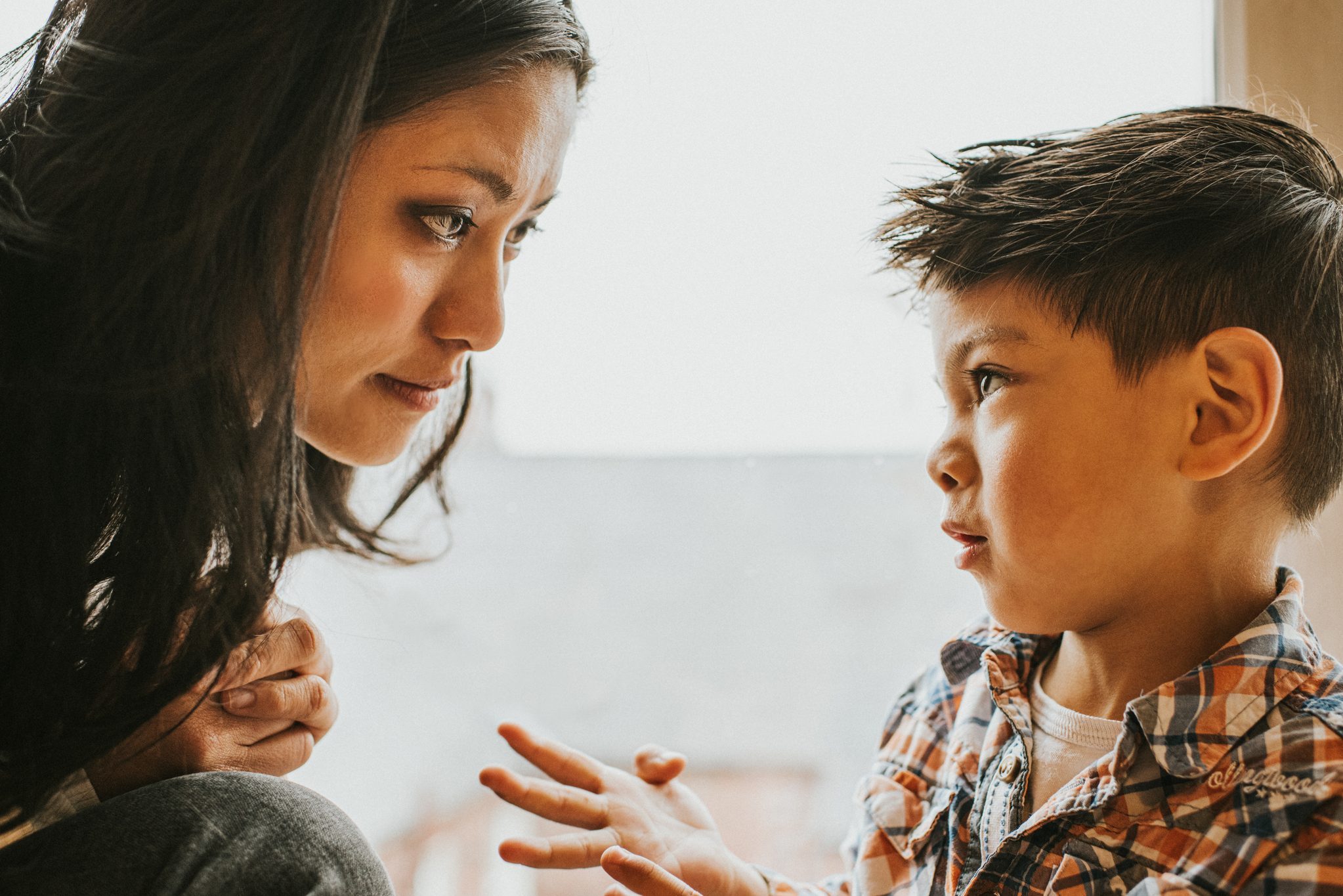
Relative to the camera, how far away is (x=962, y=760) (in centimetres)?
90

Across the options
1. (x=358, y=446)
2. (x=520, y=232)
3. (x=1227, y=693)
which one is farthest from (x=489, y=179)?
(x=1227, y=693)

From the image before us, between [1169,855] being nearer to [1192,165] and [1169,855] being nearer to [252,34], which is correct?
[1192,165]

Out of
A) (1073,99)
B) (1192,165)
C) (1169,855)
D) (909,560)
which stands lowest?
(1169,855)

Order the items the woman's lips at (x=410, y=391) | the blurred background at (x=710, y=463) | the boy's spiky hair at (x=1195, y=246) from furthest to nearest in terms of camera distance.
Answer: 1. the blurred background at (x=710, y=463)
2. the woman's lips at (x=410, y=391)
3. the boy's spiky hair at (x=1195, y=246)

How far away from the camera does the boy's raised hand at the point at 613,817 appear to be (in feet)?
2.77

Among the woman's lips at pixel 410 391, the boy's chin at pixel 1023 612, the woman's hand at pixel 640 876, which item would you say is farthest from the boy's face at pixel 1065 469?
the woman's lips at pixel 410 391

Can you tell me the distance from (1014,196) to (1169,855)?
461mm

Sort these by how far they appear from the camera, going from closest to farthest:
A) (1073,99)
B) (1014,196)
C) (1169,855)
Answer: (1169,855), (1014,196), (1073,99)

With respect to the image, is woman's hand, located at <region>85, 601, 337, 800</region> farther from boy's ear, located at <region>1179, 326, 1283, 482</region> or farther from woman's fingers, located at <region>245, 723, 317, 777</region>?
boy's ear, located at <region>1179, 326, 1283, 482</region>

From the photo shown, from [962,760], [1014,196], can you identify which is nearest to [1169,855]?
[962,760]

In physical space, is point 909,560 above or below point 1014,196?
below

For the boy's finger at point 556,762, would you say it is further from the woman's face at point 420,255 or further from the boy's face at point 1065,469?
the boy's face at point 1065,469

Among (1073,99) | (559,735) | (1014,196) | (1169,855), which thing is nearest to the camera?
(1169,855)

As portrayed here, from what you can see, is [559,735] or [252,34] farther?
[559,735]
